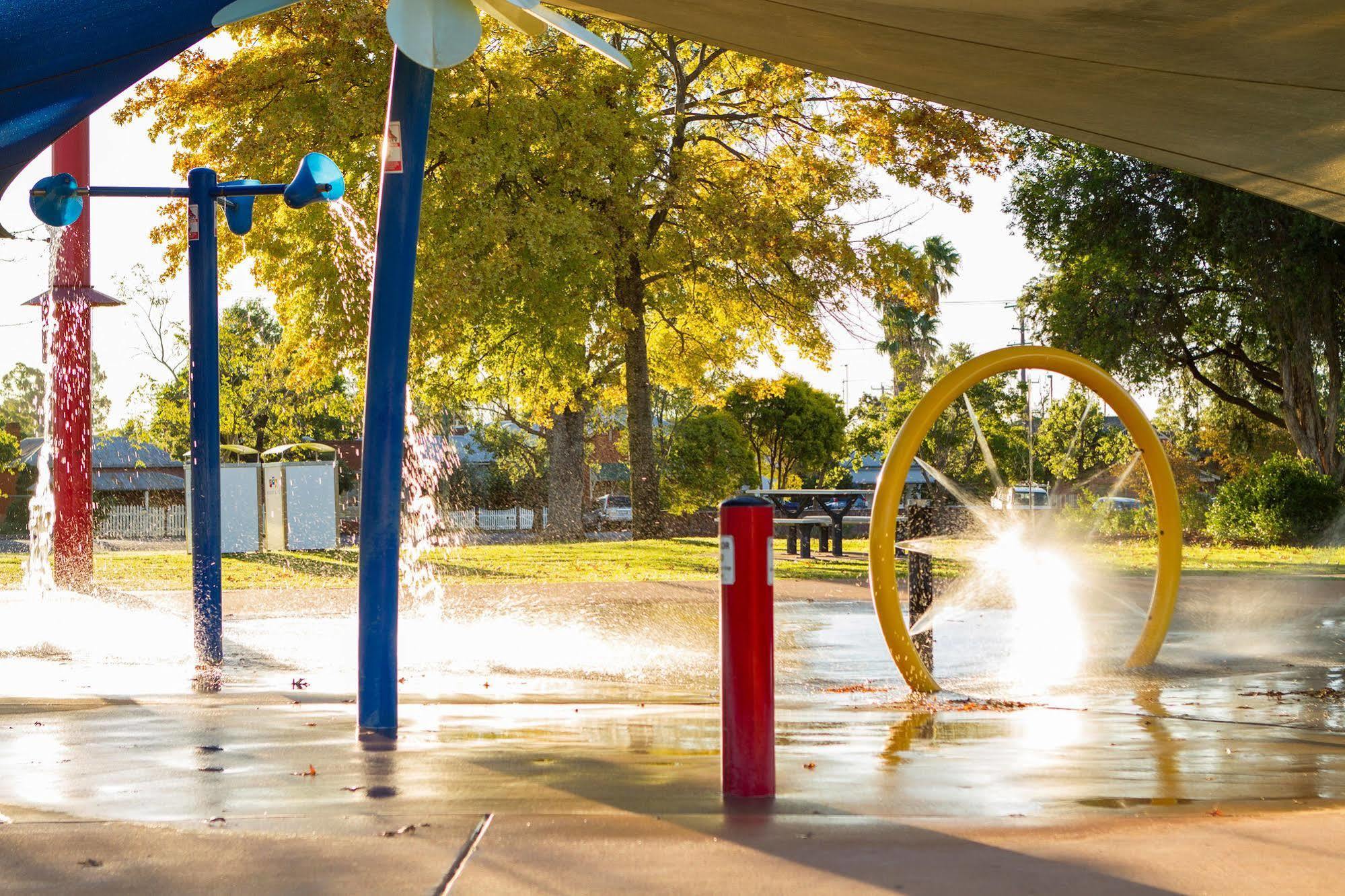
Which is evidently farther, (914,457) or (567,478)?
(567,478)

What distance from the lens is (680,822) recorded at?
13.3ft

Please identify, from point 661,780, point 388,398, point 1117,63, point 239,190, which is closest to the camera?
point 661,780

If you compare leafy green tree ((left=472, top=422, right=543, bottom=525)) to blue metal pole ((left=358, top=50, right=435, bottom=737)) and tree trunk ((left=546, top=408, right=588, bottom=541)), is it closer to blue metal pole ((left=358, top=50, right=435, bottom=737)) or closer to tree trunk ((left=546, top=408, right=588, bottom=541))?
tree trunk ((left=546, top=408, right=588, bottom=541))

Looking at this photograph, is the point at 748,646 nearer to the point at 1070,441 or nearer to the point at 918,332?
the point at 1070,441

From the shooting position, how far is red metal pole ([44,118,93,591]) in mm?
13281

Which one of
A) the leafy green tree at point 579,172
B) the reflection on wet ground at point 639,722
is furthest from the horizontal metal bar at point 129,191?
the leafy green tree at point 579,172

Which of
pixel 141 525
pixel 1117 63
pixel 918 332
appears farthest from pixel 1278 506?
pixel 918 332

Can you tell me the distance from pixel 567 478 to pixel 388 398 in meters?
26.5

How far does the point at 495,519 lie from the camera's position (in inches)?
2005

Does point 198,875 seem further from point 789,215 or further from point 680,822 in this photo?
point 789,215

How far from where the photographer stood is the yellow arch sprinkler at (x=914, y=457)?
7.01 metres

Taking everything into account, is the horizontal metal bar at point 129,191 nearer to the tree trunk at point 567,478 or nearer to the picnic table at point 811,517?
the picnic table at point 811,517

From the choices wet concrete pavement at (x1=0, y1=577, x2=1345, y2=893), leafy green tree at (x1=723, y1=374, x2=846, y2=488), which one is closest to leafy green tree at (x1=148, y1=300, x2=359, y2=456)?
leafy green tree at (x1=723, y1=374, x2=846, y2=488)

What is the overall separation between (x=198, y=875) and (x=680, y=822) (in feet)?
4.66
